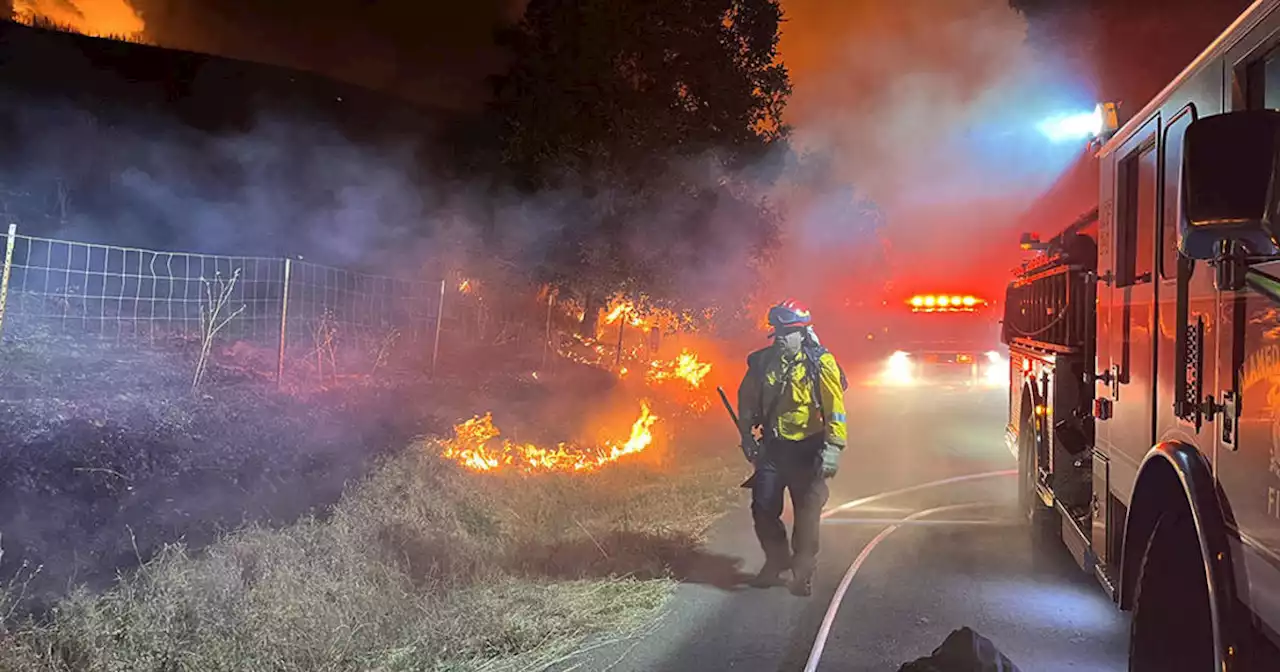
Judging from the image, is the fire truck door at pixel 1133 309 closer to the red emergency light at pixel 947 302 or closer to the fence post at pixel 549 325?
the fence post at pixel 549 325

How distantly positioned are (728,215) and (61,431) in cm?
868

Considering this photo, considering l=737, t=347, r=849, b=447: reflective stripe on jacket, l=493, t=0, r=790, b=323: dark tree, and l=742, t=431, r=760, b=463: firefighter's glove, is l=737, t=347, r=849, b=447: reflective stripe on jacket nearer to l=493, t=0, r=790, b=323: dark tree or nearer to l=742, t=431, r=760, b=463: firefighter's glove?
l=742, t=431, r=760, b=463: firefighter's glove

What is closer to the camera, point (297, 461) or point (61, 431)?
point (61, 431)

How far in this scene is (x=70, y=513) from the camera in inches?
170

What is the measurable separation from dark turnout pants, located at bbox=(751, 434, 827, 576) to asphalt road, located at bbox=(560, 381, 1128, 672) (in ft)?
0.85

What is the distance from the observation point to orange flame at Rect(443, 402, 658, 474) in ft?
24.7

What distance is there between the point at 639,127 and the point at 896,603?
7.54 m

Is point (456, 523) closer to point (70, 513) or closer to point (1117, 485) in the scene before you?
point (70, 513)

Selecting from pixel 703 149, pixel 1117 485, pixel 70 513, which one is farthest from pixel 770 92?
pixel 70 513

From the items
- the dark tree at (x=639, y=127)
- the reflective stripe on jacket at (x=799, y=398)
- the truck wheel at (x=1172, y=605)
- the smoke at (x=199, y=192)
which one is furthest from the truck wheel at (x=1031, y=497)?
the smoke at (x=199, y=192)

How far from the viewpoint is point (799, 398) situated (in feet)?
17.1

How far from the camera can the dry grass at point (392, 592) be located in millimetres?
3811

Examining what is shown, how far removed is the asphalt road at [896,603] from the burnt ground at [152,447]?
251 cm

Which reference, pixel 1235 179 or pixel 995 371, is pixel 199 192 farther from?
pixel 995 371
